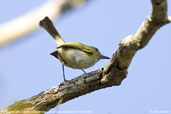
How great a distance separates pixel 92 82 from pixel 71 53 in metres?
1.68

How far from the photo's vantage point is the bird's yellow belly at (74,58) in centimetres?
670

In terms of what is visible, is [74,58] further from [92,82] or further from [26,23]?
[26,23]

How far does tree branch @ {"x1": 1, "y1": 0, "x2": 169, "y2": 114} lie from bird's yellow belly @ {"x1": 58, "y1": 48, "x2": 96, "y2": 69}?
131 centimetres

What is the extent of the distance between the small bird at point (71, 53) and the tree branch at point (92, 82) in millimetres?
1324

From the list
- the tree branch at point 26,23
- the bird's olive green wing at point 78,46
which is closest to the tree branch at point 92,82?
the tree branch at point 26,23

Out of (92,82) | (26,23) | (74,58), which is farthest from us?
(74,58)

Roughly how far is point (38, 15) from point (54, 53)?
2.22 m

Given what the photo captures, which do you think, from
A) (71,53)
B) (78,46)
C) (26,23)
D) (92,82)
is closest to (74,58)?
(71,53)

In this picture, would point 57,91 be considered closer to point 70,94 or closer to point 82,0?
point 70,94

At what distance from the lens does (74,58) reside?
6.69m

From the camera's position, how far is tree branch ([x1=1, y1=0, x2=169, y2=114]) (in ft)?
14.3

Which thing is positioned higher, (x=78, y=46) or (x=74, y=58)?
(x=78, y=46)

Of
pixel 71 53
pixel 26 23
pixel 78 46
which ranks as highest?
pixel 78 46

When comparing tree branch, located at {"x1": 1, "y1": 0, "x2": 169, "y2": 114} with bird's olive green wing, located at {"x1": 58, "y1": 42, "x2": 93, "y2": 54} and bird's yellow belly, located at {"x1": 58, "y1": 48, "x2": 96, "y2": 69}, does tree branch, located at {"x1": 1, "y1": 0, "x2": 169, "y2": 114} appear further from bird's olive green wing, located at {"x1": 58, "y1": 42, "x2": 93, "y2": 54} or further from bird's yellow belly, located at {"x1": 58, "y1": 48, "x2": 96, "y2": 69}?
bird's olive green wing, located at {"x1": 58, "y1": 42, "x2": 93, "y2": 54}
